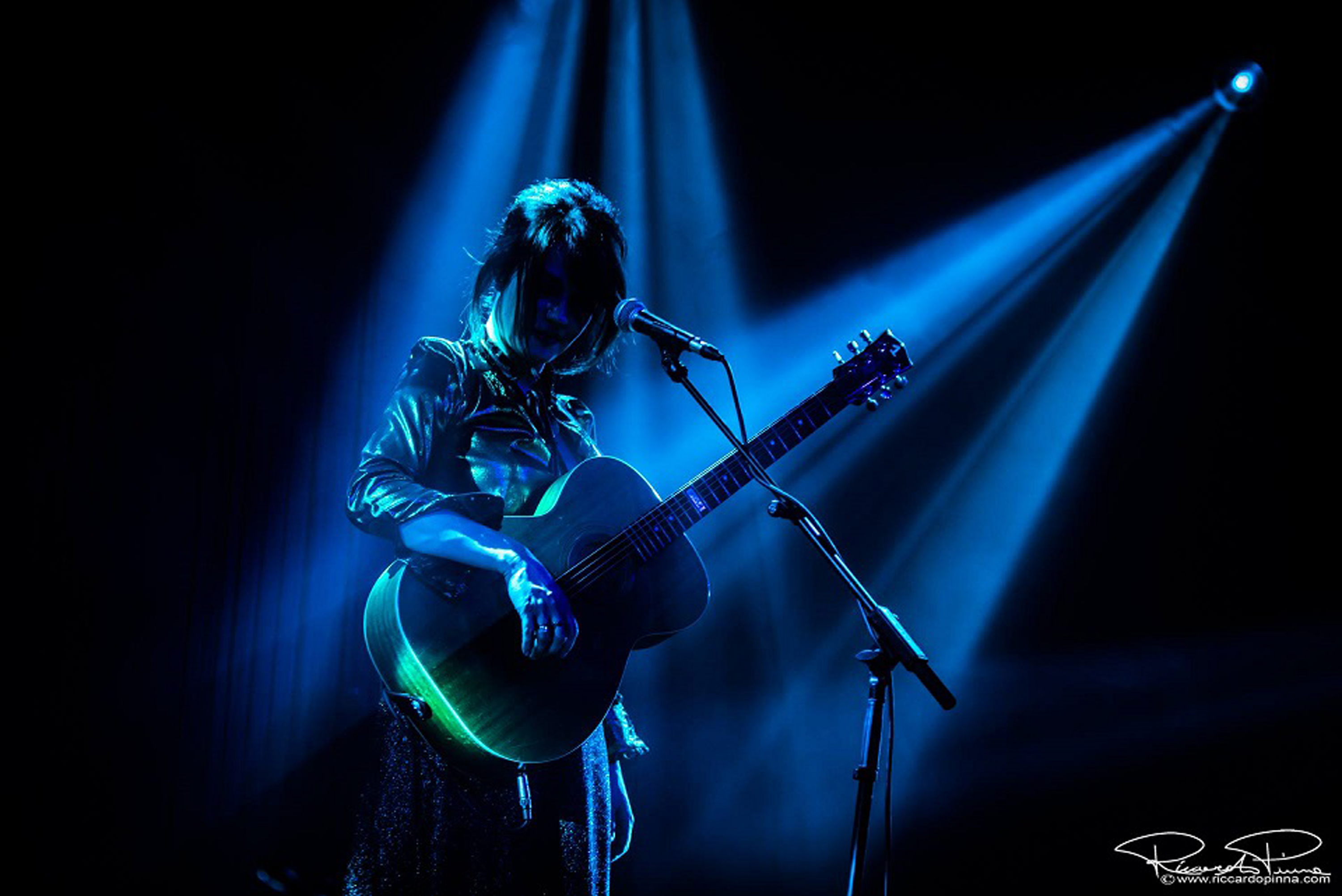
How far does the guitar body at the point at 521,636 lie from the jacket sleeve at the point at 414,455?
0.11 meters

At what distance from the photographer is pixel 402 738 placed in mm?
1950

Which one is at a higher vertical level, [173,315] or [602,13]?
[602,13]

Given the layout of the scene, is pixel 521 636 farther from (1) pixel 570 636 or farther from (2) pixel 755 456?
(2) pixel 755 456

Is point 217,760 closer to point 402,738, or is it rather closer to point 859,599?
point 402,738

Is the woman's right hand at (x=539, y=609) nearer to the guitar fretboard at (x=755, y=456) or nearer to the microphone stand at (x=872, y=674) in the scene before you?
the guitar fretboard at (x=755, y=456)

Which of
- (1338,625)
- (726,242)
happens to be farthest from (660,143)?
(1338,625)

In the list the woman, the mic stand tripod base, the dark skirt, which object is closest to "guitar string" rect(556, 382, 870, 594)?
the woman

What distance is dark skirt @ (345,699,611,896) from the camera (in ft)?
6.11

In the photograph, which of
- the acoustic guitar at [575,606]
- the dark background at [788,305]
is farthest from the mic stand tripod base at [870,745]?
the dark background at [788,305]

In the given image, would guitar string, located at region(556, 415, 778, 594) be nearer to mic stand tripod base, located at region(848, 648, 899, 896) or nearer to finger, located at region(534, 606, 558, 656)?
finger, located at region(534, 606, 558, 656)

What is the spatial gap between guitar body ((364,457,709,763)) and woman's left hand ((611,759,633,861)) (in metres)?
0.27

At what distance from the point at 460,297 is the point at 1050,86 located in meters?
3.27

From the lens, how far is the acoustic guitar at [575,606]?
1.86 metres

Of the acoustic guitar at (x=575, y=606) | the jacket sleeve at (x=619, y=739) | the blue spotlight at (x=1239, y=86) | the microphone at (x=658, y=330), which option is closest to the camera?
the acoustic guitar at (x=575, y=606)
